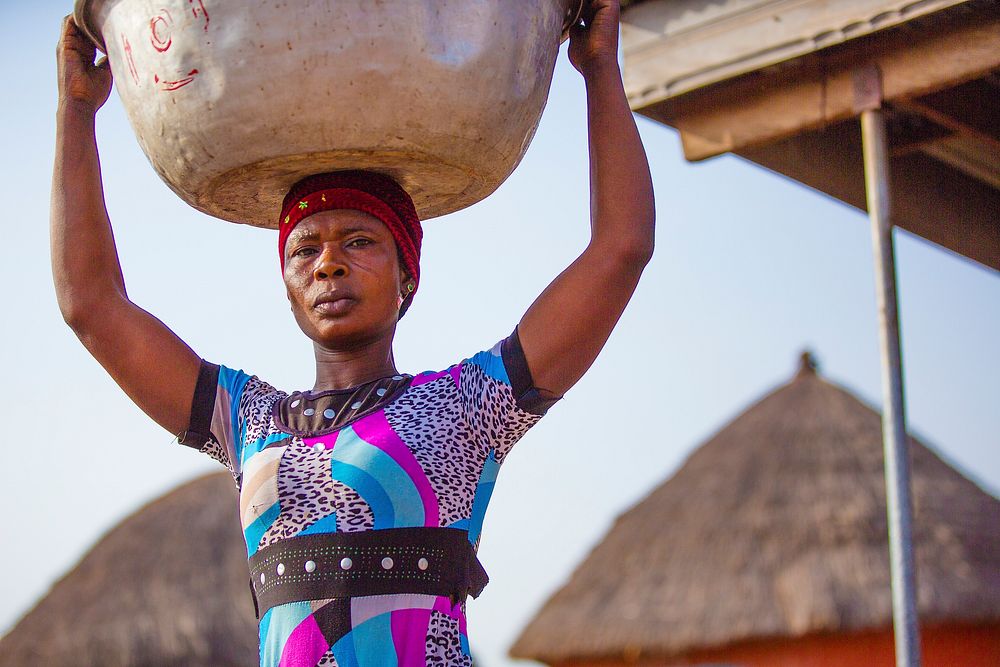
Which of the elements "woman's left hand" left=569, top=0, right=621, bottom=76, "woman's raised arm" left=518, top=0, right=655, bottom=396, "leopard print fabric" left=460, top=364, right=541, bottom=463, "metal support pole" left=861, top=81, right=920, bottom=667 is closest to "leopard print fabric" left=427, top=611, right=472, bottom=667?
"leopard print fabric" left=460, top=364, right=541, bottom=463

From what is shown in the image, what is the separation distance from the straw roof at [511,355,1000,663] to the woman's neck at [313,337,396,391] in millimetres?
7484

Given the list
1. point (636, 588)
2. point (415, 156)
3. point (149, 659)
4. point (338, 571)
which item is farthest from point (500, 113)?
point (149, 659)

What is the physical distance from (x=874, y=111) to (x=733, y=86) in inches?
17.8

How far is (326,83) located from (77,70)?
2.30ft

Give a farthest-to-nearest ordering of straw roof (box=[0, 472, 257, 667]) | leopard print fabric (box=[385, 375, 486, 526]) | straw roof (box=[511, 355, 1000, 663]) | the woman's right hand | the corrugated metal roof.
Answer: straw roof (box=[0, 472, 257, 667]) → straw roof (box=[511, 355, 1000, 663]) → the corrugated metal roof → the woman's right hand → leopard print fabric (box=[385, 375, 486, 526])

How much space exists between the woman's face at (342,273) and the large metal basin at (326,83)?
0.10 metres

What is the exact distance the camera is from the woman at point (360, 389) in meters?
2.16

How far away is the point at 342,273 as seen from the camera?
2330 mm

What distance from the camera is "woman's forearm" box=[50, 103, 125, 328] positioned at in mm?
2457

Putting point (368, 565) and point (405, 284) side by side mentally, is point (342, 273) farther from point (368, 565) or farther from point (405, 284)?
point (368, 565)

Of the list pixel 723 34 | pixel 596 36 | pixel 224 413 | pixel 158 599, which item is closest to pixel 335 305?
pixel 224 413

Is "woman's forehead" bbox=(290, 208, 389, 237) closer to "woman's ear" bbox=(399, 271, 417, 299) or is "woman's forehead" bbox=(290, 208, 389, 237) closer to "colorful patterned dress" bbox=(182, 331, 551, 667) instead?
"woman's ear" bbox=(399, 271, 417, 299)

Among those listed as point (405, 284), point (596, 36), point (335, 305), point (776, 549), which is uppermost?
point (776, 549)

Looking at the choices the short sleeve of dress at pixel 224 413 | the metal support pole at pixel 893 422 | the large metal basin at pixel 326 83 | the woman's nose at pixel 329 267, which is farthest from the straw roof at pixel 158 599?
the large metal basin at pixel 326 83
